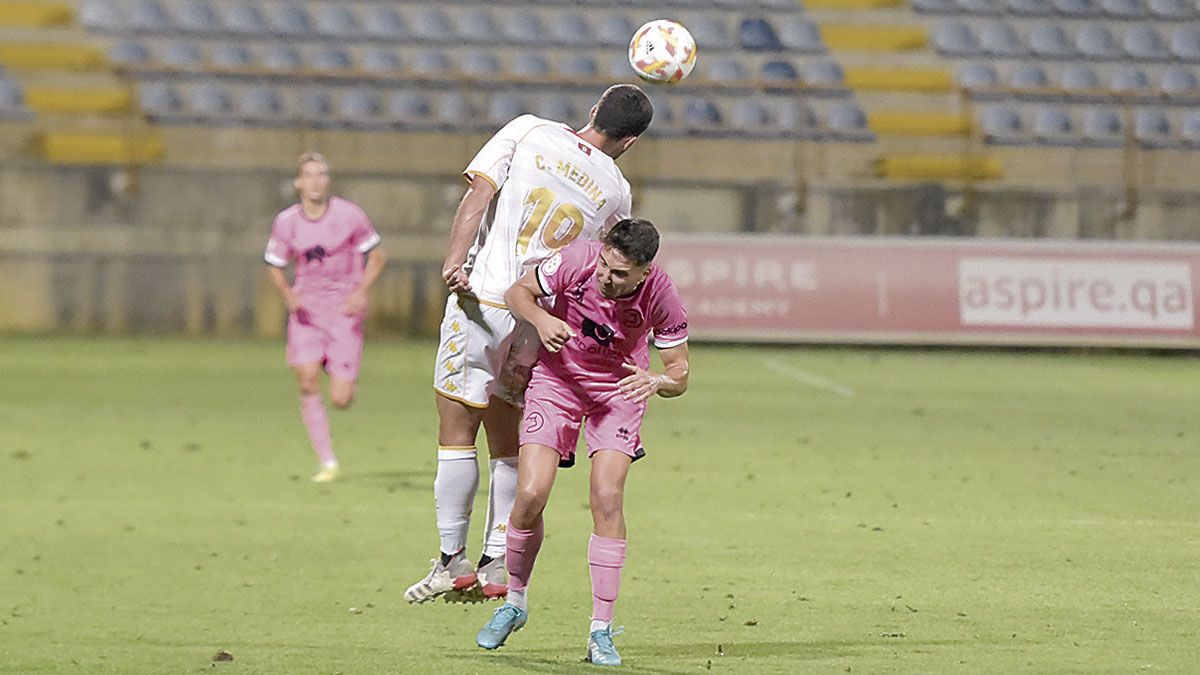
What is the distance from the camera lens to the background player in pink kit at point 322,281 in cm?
1282

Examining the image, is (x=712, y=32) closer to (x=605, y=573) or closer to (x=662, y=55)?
(x=662, y=55)

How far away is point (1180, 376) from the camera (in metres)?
21.6

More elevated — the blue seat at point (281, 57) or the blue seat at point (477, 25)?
the blue seat at point (477, 25)

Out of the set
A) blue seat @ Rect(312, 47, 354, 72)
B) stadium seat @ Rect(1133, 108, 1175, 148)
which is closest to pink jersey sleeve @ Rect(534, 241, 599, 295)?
stadium seat @ Rect(1133, 108, 1175, 148)

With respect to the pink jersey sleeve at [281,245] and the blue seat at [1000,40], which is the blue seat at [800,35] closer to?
the blue seat at [1000,40]

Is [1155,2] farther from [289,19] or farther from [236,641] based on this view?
[236,641]

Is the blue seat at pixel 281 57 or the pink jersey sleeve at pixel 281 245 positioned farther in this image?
the blue seat at pixel 281 57

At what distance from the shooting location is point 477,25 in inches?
1099

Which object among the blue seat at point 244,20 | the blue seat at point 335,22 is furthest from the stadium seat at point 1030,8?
the blue seat at point 244,20

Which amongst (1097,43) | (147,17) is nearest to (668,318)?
(147,17)

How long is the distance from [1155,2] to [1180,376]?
9.15 metres

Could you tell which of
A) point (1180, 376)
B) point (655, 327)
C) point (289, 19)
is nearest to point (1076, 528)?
point (655, 327)

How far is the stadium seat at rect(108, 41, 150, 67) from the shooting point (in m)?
27.0

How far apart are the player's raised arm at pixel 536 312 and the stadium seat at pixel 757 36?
21.4 meters
